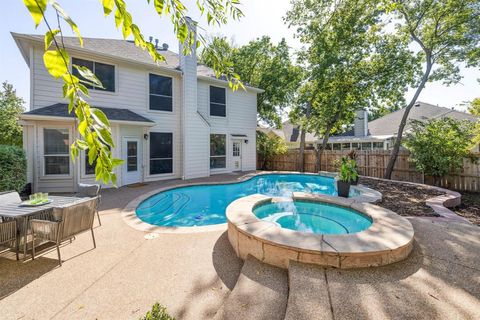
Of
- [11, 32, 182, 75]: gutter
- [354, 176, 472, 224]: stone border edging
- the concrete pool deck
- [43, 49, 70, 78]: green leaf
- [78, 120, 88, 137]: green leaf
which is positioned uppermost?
[11, 32, 182, 75]: gutter

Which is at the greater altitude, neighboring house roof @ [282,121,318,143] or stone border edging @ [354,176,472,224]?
neighboring house roof @ [282,121,318,143]

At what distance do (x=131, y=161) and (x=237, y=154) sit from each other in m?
6.51

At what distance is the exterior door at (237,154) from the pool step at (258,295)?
1119 cm

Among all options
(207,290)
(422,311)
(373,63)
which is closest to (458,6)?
(373,63)

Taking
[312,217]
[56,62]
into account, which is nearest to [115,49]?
[312,217]

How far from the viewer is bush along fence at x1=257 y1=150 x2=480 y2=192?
8.76 meters

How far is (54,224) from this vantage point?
11.1 feet

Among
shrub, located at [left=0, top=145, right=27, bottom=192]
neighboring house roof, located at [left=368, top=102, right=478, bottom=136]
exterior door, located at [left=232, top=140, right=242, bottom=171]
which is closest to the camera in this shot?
shrub, located at [left=0, top=145, right=27, bottom=192]

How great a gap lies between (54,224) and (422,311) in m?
4.93

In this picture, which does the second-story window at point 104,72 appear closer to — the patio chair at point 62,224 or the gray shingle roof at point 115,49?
the gray shingle roof at point 115,49

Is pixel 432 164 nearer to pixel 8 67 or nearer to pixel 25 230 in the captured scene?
pixel 25 230

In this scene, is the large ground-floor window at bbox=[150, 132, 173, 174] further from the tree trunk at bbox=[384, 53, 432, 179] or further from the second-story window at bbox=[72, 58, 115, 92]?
the tree trunk at bbox=[384, 53, 432, 179]

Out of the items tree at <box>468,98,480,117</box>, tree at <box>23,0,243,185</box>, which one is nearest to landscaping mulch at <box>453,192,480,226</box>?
tree at <box>468,98,480,117</box>

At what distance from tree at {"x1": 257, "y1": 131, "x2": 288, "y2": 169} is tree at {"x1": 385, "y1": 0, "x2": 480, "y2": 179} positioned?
7117 millimetres
